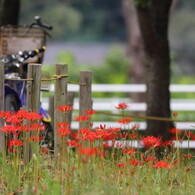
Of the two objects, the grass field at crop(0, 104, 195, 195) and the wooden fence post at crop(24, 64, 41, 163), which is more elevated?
the wooden fence post at crop(24, 64, 41, 163)

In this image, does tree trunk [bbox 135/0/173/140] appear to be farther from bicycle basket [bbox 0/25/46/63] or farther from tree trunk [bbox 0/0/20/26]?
bicycle basket [bbox 0/25/46/63]

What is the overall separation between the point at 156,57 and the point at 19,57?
342 cm

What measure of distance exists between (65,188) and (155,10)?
18.8 feet

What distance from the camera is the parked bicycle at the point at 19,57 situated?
25.9ft

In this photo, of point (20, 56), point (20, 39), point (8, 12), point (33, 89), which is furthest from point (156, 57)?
point (33, 89)

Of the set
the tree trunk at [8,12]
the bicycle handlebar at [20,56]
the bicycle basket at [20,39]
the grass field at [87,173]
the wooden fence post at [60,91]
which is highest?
the tree trunk at [8,12]

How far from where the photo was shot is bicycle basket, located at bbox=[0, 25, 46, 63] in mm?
8727

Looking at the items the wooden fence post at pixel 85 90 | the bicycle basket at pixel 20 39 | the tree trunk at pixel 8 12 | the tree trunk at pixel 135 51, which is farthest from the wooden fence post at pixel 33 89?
the tree trunk at pixel 135 51

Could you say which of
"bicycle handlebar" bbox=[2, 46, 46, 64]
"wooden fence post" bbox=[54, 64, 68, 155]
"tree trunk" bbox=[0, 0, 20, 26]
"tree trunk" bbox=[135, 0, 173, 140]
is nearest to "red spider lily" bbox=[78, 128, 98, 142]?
"wooden fence post" bbox=[54, 64, 68, 155]

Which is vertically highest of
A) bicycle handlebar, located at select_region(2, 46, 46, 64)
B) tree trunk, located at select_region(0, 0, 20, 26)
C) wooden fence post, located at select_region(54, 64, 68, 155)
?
tree trunk, located at select_region(0, 0, 20, 26)

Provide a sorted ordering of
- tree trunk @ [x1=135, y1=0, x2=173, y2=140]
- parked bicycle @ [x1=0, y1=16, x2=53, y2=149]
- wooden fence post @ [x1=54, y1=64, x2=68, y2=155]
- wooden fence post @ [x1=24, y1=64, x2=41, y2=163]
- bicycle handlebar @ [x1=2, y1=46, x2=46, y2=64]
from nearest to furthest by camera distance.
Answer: wooden fence post @ [x1=24, y1=64, x2=41, y2=163] < wooden fence post @ [x1=54, y1=64, x2=68, y2=155] < parked bicycle @ [x1=0, y1=16, x2=53, y2=149] < bicycle handlebar @ [x1=2, y1=46, x2=46, y2=64] < tree trunk @ [x1=135, y1=0, x2=173, y2=140]

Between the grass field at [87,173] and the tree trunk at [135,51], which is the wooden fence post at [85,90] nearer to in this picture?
the grass field at [87,173]

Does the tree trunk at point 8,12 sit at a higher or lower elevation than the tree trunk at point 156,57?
higher

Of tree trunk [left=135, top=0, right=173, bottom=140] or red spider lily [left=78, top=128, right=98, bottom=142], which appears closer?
red spider lily [left=78, top=128, right=98, bottom=142]
